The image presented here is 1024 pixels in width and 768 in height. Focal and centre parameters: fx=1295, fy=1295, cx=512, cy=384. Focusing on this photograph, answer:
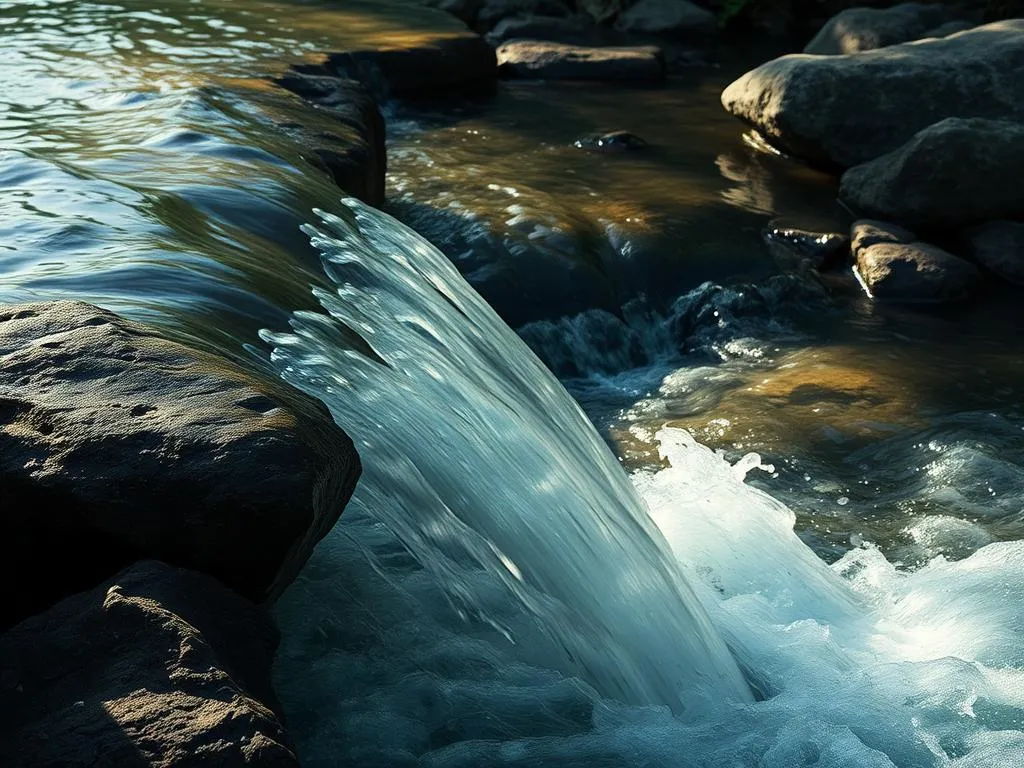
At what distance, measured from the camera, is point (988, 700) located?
3596 millimetres

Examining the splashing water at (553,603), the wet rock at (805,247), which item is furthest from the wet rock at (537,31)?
the splashing water at (553,603)

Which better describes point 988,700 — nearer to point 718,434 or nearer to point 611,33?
point 718,434

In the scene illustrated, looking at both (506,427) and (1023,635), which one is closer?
(506,427)

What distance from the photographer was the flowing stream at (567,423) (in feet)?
8.64

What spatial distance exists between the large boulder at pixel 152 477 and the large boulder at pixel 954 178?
6.70 meters

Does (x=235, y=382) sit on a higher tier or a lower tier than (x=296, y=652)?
higher

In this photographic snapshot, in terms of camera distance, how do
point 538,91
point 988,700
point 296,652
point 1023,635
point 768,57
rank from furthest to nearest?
point 768,57 < point 538,91 < point 1023,635 < point 988,700 < point 296,652

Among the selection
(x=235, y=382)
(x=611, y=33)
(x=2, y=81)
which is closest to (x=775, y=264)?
(x=2, y=81)

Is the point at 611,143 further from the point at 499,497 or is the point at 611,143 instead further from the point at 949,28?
the point at 499,497

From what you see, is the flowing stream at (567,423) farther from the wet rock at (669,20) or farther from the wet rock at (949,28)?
the wet rock at (669,20)

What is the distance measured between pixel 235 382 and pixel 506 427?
5.18ft

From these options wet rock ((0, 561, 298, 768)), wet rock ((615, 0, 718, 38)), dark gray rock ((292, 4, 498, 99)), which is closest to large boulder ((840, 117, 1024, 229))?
dark gray rock ((292, 4, 498, 99))

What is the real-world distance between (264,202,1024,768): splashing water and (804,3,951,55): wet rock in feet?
28.3

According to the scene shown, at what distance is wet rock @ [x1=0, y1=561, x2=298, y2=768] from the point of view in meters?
1.70
